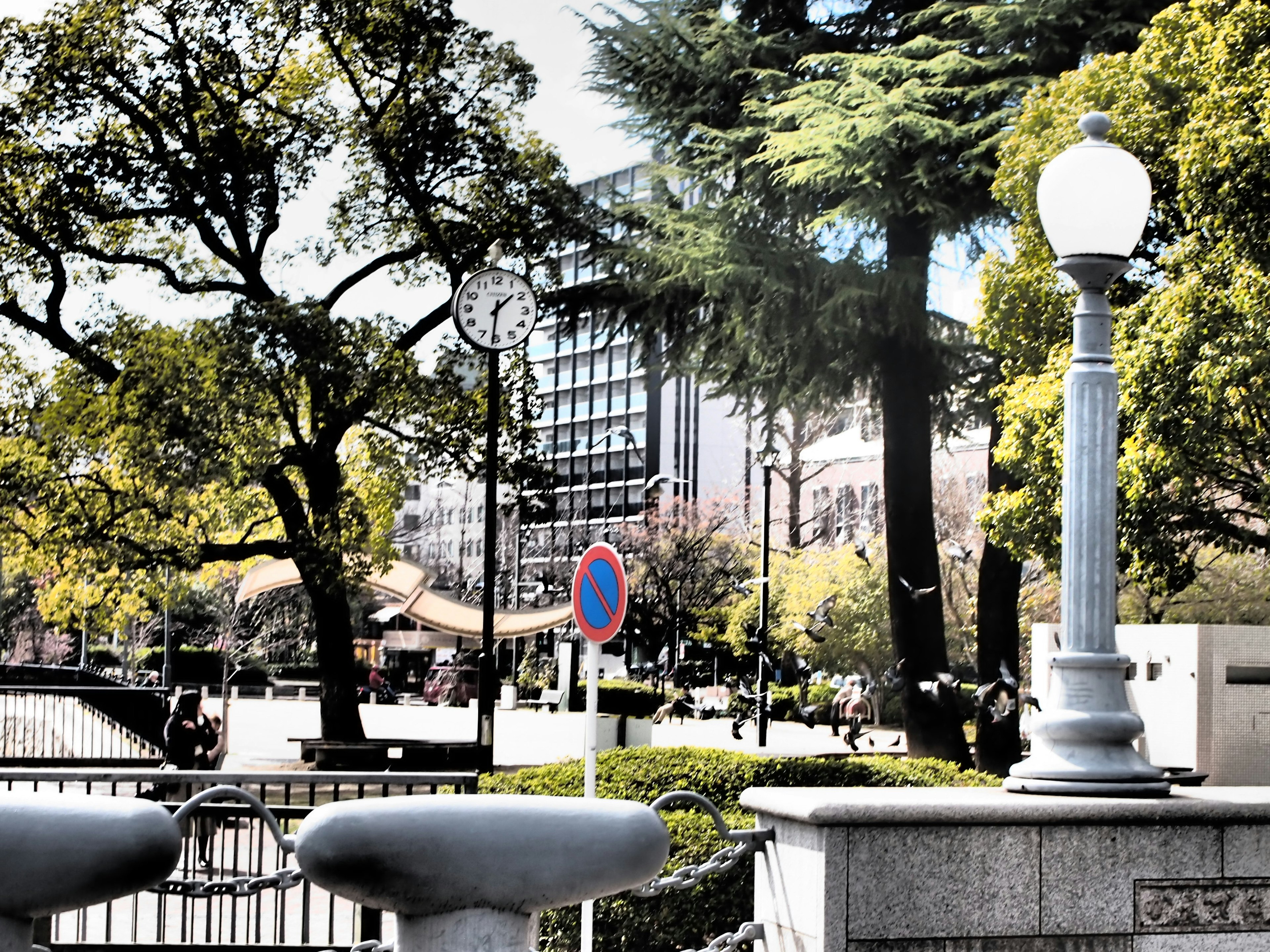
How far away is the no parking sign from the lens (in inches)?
412

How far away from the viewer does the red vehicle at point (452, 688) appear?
54.6 meters

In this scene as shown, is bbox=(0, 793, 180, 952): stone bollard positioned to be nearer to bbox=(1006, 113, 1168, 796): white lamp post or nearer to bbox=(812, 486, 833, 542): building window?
bbox=(1006, 113, 1168, 796): white lamp post

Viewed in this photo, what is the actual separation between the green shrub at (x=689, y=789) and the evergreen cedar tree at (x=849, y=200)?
552 inches

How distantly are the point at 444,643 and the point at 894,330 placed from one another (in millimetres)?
49827

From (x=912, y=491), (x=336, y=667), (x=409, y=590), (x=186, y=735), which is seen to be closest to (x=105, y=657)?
(x=409, y=590)

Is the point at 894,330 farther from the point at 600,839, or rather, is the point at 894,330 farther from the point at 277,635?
the point at 277,635

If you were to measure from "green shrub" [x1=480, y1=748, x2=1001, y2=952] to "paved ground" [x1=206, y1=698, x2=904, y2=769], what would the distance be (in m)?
14.0

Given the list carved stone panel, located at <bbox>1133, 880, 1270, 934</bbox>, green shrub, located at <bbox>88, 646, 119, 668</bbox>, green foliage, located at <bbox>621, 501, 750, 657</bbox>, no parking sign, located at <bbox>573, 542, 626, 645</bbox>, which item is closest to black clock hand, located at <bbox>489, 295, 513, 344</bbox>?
Answer: no parking sign, located at <bbox>573, 542, 626, 645</bbox>

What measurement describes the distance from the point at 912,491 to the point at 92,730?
13598 millimetres

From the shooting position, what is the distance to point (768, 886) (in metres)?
5.84

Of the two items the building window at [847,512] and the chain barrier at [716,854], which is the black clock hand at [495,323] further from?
the building window at [847,512]

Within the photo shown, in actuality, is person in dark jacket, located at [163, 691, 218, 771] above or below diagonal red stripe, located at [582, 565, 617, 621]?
below

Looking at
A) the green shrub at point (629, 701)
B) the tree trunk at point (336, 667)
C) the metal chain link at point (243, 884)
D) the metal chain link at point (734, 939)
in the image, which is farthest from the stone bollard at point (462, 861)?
the green shrub at point (629, 701)

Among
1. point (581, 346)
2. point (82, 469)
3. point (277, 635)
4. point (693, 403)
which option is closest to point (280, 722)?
point (82, 469)
